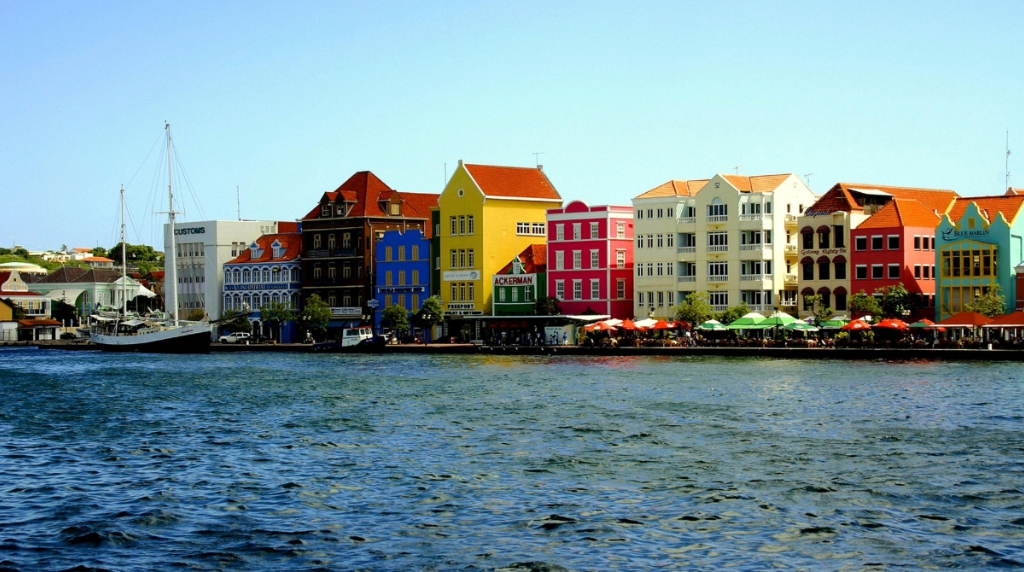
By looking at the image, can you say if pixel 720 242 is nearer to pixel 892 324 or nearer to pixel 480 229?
pixel 892 324

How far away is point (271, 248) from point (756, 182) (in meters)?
50.7

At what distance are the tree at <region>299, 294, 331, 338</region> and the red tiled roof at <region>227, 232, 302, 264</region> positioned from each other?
8966 mm

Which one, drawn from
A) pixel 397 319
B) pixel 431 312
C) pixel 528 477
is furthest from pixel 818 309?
pixel 528 477

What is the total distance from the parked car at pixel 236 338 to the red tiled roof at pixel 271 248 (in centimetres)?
794

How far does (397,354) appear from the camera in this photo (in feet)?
301

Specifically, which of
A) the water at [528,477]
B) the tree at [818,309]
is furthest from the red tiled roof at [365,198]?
the water at [528,477]

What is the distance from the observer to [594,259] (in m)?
93.8

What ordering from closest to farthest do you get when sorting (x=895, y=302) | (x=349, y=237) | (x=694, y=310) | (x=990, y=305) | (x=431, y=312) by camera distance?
(x=990, y=305)
(x=895, y=302)
(x=694, y=310)
(x=431, y=312)
(x=349, y=237)

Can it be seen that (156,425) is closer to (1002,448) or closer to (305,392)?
(305,392)

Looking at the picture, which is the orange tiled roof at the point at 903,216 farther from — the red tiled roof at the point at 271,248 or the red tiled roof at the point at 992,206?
the red tiled roof at the point at 271,248

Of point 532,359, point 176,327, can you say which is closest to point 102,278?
point 176,327

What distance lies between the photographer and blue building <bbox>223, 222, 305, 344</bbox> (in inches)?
4503

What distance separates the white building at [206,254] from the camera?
121750 mm

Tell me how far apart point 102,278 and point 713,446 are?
12905 cm
